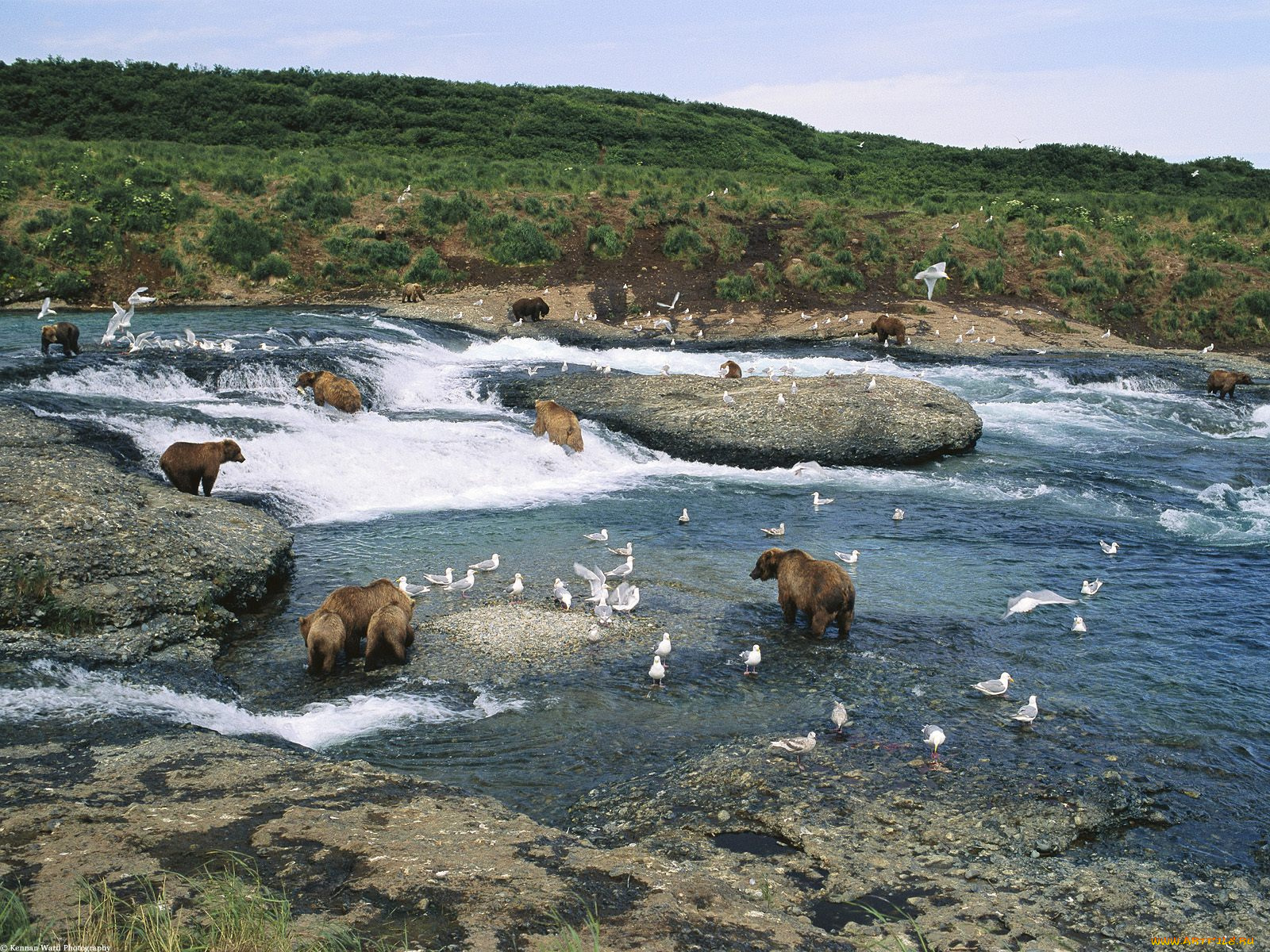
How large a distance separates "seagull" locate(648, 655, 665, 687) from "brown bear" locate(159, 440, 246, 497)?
22.8 ft

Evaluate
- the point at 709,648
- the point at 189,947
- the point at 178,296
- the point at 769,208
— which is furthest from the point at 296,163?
the point at 189,947

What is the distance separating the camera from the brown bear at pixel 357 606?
28.1ft

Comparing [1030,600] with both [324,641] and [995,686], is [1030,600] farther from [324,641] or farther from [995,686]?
[324,641]

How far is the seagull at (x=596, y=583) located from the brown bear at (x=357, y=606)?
1734 mm

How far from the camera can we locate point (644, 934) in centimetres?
440

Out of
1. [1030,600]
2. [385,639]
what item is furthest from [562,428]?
[1030,600]

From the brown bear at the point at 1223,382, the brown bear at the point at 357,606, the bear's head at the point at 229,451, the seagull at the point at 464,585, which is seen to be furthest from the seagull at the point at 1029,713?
the brown bear at the point at 1223,382

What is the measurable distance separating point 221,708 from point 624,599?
12.3 feet

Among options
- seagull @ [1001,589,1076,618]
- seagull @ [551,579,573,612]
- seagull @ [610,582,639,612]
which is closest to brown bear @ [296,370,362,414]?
seagull @ [551,579,573,612]

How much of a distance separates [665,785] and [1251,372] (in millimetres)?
26378

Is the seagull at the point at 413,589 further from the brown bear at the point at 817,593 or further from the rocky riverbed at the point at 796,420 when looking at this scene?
the rocky riverbed at the point at 796,420

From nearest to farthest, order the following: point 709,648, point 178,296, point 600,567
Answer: point 709,648, point 600,567, point 178,296

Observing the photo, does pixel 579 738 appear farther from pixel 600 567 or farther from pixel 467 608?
pixel 600 567

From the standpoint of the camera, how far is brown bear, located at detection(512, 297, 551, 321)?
94.9ft
